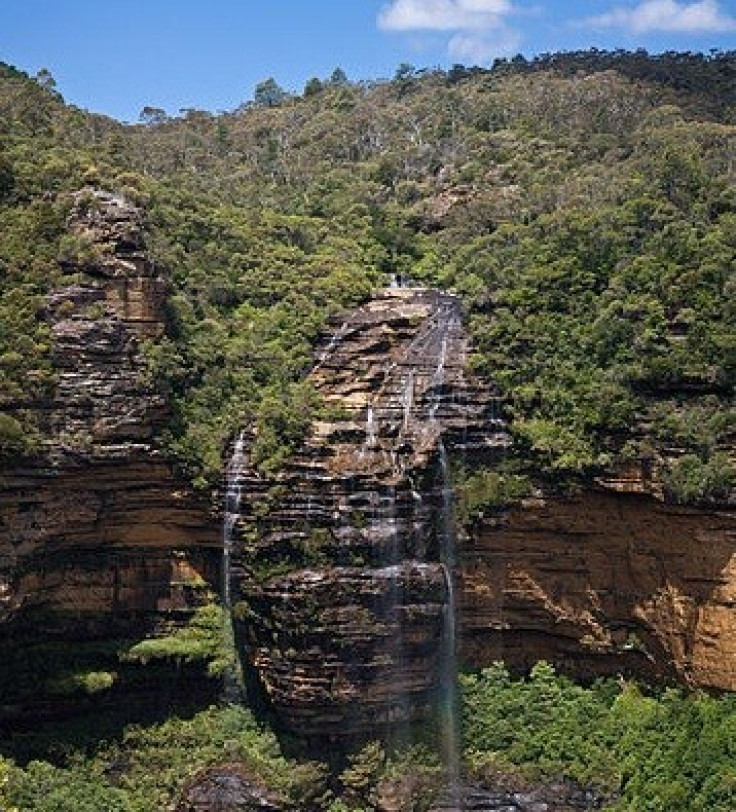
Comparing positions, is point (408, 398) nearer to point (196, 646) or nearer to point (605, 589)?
point (605, 589)

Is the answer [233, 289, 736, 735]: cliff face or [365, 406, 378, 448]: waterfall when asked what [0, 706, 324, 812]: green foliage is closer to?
[233, 289, 736, 735]: cliff face

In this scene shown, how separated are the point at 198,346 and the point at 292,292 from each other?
406cm

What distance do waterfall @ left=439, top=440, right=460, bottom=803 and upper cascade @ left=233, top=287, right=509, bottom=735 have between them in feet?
0.57

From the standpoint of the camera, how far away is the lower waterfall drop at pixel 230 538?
915 inches

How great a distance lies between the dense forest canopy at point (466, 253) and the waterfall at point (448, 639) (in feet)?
5.02

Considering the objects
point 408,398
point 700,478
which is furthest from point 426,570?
point 700,478

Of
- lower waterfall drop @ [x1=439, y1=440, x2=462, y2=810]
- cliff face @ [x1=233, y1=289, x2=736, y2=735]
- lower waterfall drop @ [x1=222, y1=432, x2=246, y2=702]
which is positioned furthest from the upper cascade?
lower waterfall drop @ [x1=222, y1=432, x2=246, y2=702]

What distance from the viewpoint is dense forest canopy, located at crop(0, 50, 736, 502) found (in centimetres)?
2291

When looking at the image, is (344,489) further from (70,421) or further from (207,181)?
(207,181)

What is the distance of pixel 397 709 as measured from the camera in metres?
22.5

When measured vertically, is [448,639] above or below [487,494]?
below

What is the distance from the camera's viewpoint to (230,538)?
2327 cm

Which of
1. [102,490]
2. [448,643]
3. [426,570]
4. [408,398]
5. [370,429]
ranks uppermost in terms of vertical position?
[408,398]

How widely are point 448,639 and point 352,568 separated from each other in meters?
3.35
